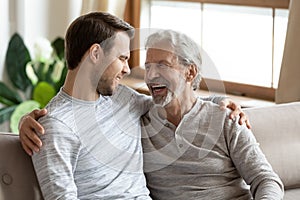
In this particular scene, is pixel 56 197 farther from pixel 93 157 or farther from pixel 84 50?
pixel 84 50

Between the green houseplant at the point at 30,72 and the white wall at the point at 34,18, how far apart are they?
7 centimetres

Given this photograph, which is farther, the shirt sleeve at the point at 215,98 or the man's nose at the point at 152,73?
the shirt sleeve at the point at 215,98

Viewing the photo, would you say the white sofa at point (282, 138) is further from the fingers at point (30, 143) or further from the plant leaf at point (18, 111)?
the plant leaf at point (18, 111)

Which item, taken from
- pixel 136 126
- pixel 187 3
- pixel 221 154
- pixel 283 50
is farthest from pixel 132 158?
pixel 187 3

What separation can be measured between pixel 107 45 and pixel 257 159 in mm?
613

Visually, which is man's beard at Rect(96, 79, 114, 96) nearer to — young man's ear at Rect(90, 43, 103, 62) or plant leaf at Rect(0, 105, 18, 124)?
young man's ear at Rect(90, 43, 103, 62)

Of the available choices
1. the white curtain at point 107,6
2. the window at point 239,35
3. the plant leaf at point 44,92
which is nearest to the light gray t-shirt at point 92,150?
the window at point 239,35

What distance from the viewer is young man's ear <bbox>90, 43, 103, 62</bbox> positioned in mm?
2182

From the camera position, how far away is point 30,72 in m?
4.30

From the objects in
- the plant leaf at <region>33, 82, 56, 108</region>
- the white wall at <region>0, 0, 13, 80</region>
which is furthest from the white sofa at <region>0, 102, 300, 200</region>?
the white wall at <region>0, 0, 13, 80</region>

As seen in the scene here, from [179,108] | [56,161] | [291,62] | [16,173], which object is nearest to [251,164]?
Result: [179,108]

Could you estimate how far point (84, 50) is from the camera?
Answer: 2.18 metres

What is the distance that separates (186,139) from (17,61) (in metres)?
2.19

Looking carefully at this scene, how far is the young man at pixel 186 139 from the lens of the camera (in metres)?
2.30
